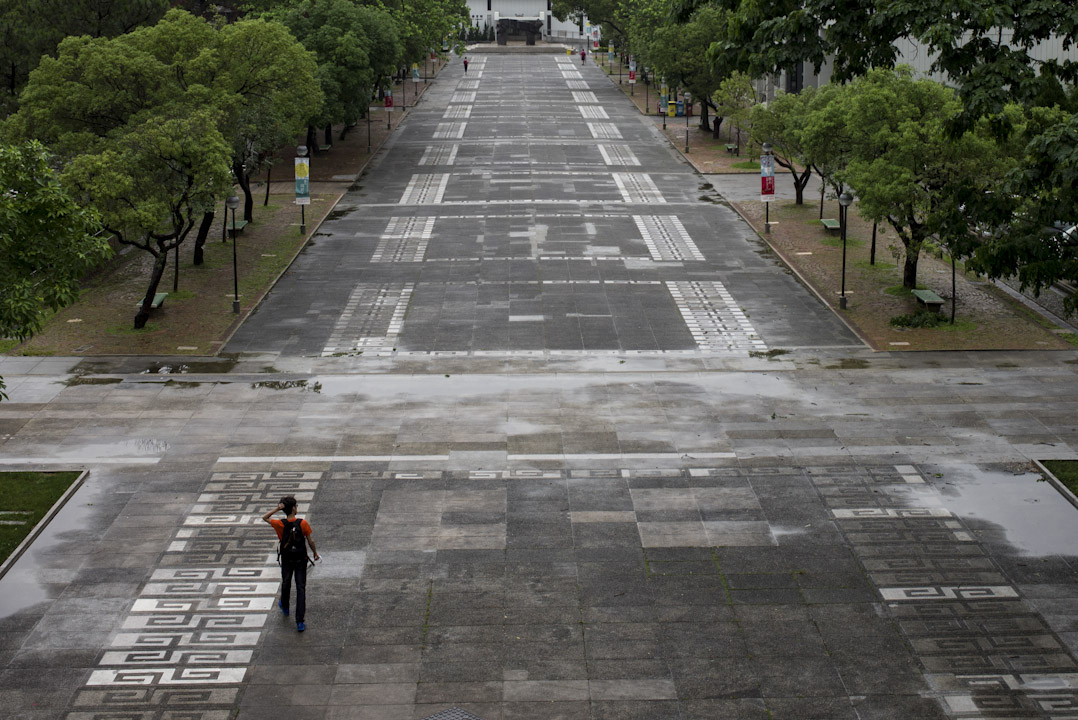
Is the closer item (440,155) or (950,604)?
(950,604)

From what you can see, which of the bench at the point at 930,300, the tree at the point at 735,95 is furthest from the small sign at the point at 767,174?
the tree at the point at 735,95

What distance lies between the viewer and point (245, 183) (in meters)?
48.5

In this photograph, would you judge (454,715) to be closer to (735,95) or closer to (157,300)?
(157,300)

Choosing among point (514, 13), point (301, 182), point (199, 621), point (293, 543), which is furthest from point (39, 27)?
point (514, 13)

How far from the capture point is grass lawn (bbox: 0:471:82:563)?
20.9 meters

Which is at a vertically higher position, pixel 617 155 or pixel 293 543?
pixel 617 155

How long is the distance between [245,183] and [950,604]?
36.4m

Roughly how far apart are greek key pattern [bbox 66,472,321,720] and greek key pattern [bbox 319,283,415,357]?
36.0 ft

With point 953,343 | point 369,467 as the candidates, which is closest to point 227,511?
point 369,467

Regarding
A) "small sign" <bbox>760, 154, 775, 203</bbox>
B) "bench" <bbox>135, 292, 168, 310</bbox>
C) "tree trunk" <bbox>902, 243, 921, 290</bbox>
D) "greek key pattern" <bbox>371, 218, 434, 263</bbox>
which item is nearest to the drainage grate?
"bench" <bbox>135, 292, 168, 310</bbox>

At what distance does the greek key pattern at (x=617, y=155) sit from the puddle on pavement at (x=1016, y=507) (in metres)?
45.8

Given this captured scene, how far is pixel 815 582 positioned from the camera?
1909 cm

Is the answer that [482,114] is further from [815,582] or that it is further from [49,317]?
[815,582]

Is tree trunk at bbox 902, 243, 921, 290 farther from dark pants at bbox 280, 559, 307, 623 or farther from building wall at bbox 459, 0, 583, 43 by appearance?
building wall at bbox 459, 0, 583, 43
